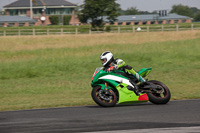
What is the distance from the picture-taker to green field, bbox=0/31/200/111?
533 inches

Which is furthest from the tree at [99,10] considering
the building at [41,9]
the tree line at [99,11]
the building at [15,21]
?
the building at [41,9]

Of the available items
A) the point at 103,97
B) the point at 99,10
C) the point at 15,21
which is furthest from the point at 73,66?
the point at 15,21

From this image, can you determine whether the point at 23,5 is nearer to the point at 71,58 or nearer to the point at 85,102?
the point at 71,58

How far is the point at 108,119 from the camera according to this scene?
805 centimetres

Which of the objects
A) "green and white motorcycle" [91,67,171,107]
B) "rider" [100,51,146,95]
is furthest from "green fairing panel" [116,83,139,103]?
"rider" [100,51,146,95]

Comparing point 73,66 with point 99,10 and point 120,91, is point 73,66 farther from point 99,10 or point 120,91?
point 99,10

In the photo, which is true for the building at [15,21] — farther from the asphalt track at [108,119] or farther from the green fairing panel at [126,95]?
the asphalt track at [108,119]

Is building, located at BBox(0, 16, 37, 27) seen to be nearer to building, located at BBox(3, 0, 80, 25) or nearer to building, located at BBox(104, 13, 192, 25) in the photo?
building, located at BBox(3, 0, 80, 25)

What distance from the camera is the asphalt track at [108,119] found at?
7223mm

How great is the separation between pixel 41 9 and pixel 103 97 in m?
83.2

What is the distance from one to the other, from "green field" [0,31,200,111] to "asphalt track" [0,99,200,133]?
1.72m

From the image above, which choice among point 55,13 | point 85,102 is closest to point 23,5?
point 55,13

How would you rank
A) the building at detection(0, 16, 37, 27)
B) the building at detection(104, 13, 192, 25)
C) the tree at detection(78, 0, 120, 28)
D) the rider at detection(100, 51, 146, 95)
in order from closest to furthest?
1. the rider at detection(100, 51, 146, 95)
2. the tree at detection(78, 0, 120, 28)
3. the building at detection(0, 16, 37, 27)
4. the building at detection(104, 13, 192, 25)

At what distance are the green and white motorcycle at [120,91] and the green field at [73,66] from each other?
4.71 ft
